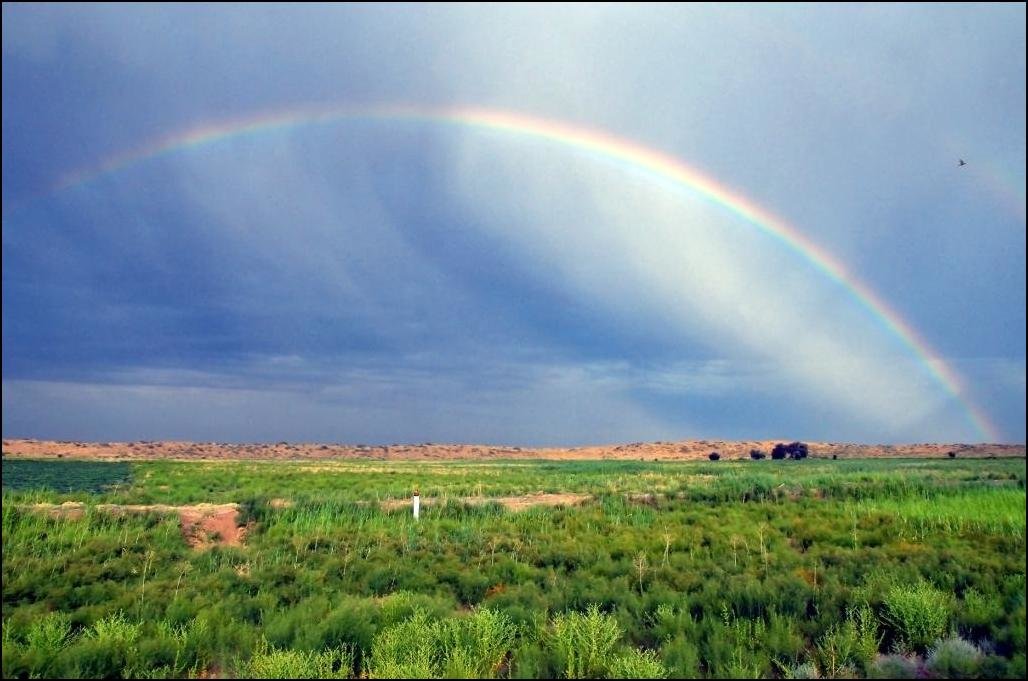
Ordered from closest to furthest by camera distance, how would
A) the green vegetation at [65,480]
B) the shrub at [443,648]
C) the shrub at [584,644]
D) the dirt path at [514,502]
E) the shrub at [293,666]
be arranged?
the shrub at [293,666]
the shrub at [443,648]
the shrub at [584,644]
the dirt path at [514,502]
the green vegetation at [65,480]

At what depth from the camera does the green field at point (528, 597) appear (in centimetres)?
807

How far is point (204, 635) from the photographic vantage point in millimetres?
8930

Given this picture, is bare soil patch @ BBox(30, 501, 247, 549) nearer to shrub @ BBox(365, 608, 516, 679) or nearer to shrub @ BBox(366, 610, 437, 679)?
shrub @ BBox(366, 610, 437, 679)

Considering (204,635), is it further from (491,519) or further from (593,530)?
(491,519)

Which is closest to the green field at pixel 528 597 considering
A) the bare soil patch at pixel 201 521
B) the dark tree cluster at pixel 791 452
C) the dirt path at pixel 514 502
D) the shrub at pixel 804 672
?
the shrub at pixel 804 672

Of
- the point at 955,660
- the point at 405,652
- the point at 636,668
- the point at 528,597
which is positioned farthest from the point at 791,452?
the point at 405,652

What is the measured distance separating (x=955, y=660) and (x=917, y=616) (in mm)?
1662

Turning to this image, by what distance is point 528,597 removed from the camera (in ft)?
37.0

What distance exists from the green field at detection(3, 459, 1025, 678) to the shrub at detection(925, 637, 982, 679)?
30 millimetres

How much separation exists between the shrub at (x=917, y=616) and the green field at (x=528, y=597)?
0.04m

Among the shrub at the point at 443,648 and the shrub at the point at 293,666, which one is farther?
the shrub at the point at 443,648

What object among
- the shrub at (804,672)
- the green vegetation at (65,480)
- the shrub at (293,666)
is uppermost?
the shrub at (804,672)

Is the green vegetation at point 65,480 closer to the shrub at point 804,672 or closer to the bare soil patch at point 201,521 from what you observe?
the bare soil patch at point 201,521

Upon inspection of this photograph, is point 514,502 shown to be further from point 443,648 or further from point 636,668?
point 636,668
